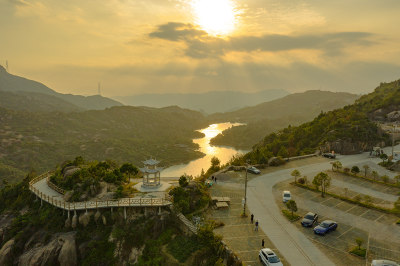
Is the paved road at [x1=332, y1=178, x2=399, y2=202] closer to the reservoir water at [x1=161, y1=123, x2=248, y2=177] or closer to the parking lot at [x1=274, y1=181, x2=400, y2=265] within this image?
the parking lot at [x1=274, y1=181, x2=400, y2=265]

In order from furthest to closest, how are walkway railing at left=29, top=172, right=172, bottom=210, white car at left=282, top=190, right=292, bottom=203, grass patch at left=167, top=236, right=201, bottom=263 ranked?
white car at left=282, top=190, right=292, bottom=203 < walkway railing at left=29, top=172, right=172, bottom=210 < grass patch at left=167, top=236, right=201, bottom=263

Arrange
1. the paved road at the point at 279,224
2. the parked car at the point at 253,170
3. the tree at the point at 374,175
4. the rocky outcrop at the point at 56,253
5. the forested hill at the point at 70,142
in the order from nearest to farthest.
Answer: the paved road at the point at 279,224, the rocky outcrop at the point at 56,253, the tree at the point at 374,175, the parked car at the point at 253,170, the forested hill at the point at 70,142

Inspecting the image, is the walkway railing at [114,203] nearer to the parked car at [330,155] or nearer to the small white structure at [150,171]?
the small white structure at [150,171]

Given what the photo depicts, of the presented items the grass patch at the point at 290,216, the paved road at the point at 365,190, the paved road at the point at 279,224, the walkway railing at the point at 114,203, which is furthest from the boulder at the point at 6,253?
the paved road at the point at 365,190

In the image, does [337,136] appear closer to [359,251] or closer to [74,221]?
[359,251]

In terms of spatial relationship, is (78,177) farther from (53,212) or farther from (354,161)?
(354,161)

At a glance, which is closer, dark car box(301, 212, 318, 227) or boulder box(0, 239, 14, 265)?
dark car box(301, 212, 318, 227)

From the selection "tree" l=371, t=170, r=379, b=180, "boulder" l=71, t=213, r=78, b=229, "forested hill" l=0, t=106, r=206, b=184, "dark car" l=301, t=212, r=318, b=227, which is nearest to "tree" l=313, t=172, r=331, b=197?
"dark car" l=301, t=212, r=318, b=227
